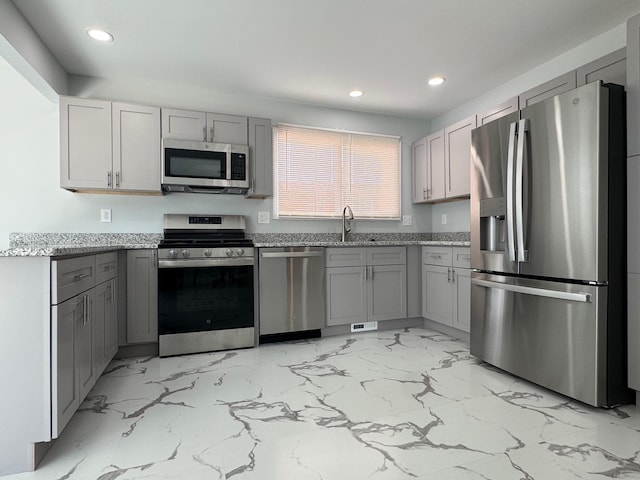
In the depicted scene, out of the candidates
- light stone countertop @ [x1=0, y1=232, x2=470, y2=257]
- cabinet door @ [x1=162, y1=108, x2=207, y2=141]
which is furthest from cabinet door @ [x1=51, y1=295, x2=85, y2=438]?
cabinet door @ [x1=162, y1=108, x2=207, y2=141]

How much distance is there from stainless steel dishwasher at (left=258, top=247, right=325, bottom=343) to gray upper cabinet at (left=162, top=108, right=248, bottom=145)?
112 centimetres

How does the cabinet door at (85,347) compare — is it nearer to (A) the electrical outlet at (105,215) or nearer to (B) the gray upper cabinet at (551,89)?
(A) the electrical outlet at (105,215)

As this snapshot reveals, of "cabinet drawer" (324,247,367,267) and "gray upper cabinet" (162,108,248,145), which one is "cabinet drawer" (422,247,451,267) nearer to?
"cabinet drawer" (324,247,367,267)

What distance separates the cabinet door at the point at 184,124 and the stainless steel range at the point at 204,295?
3.09 feet

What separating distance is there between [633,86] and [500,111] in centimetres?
117

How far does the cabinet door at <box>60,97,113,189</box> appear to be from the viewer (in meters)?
2.96

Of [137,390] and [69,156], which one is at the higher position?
[69,156]

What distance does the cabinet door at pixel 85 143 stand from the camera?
116 inches

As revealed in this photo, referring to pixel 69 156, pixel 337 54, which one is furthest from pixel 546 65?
pixel 69 156

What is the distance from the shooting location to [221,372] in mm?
2602

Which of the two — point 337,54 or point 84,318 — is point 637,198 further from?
point 84,318

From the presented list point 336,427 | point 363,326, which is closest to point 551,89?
point 363,326

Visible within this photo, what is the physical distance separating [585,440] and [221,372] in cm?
216

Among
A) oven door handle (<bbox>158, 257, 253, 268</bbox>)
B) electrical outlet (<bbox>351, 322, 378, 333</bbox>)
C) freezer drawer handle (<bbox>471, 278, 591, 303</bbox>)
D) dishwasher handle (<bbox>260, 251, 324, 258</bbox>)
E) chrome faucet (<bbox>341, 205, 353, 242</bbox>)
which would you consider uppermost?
chrome faucet (<bbox>341, 205, 353, 242</bbox>)
